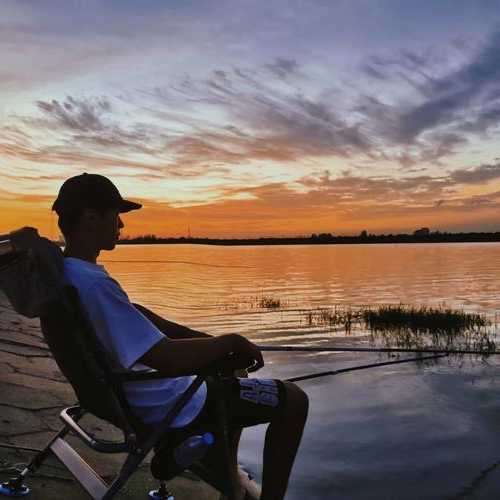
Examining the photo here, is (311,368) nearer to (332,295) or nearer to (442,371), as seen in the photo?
(442,371)

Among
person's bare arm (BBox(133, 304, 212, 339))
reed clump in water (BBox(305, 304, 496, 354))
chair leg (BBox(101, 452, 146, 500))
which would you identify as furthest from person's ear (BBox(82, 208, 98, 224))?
reed clump in water (BBox(305, 304, 496, 354))

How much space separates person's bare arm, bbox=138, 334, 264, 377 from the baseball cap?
2.55 feet

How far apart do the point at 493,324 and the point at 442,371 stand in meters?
9.50

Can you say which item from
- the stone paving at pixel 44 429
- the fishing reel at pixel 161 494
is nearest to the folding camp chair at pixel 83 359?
the fishing reel at pixel 161 494

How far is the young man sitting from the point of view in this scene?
2768 millimetres

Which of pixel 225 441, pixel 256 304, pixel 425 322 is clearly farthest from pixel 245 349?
pixel 256 304

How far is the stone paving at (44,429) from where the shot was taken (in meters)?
4.32

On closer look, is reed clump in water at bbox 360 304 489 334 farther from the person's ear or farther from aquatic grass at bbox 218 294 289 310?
the person's ear

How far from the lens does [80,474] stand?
3365mm

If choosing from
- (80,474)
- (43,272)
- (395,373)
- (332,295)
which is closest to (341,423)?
(395,373)

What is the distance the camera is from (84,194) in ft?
9.68

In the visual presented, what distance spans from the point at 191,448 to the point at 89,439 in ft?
1.97

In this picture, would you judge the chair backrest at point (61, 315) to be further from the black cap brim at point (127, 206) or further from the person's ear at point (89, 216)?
the black cap brim at point (127, 206)

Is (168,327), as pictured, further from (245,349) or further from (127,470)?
(127,470)
